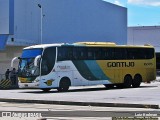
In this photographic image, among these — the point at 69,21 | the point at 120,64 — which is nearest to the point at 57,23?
the point at 69,21

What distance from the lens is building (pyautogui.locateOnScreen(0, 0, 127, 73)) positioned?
46094 millimetres

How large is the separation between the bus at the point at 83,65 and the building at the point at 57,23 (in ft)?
44.7

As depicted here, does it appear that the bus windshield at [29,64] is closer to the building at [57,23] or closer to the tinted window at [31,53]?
the tinted window at [31,53]

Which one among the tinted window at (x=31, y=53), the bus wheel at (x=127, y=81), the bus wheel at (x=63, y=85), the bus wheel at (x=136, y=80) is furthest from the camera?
the bus wheel at (x=136, y=80)

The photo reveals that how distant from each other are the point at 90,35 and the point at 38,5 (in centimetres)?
1382

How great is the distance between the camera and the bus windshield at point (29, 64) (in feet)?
99.4

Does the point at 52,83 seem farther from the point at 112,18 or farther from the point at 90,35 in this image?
the point at 112,18

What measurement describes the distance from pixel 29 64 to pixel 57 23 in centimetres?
2455

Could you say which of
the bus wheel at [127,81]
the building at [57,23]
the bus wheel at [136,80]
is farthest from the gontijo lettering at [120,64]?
the building at [57,23]

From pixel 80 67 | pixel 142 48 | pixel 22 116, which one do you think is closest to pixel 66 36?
pixel 142 48

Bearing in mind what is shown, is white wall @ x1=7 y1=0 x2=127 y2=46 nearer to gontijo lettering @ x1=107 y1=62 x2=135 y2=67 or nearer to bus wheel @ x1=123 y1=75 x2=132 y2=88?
gontijo lettering @ x1=107 y1=62 x2=135 y2=67

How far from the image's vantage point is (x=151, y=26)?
81.5m

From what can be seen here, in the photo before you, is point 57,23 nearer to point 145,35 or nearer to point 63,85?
point 63,85

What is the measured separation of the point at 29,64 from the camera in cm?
3067
